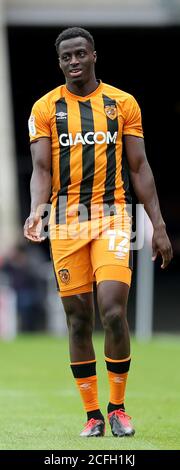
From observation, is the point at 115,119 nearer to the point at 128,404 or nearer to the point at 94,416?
the point at 94,416

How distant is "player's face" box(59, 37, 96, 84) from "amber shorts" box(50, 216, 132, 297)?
3.21 feet

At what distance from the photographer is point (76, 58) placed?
756cm

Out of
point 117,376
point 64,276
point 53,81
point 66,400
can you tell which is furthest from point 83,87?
point 53,81

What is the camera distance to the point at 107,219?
7.64m

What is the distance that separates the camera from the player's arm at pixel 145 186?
7.68 m

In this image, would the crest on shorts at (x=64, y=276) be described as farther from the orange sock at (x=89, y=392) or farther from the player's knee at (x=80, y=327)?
the orange sock at (x=89, y=392)

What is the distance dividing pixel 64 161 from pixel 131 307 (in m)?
27.0

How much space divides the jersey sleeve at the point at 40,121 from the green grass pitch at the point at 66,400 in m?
2.04

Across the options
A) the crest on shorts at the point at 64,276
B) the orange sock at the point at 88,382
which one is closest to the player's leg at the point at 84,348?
the orange sock at the point at 88,382

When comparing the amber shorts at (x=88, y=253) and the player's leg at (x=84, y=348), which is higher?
the amber shorts at (x=88, y=253)

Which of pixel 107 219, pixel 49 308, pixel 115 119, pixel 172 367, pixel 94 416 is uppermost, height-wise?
pixel 115 119

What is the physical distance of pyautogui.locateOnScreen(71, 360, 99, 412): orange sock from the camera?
7.75 metres

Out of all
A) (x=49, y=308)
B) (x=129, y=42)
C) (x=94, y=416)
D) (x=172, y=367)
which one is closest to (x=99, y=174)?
(x=94, y=416)

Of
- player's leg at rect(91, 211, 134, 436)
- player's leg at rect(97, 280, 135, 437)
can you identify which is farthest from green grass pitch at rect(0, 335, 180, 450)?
player's leg at rect(91, 211, 134, 436)
